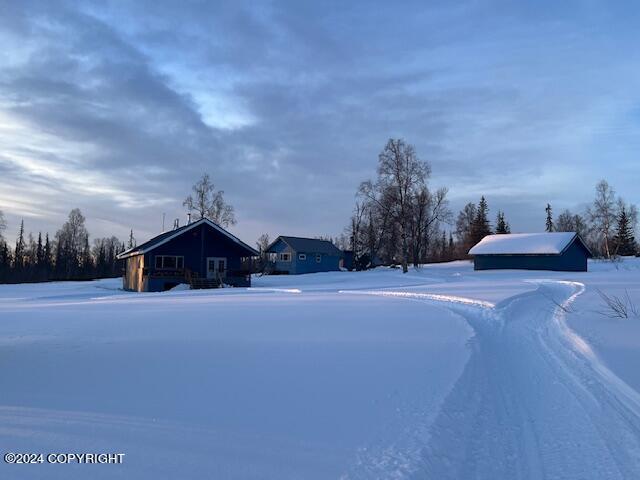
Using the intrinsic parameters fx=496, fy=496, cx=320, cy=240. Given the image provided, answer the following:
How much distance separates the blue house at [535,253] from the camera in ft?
180

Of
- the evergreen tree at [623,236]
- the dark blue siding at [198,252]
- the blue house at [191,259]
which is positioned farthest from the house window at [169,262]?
the evergreen tree at [623,236]

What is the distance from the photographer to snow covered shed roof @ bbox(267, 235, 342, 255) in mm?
62041

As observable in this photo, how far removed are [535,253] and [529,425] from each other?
54394 mm

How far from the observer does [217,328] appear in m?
11.3

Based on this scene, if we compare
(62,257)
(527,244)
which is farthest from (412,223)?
(62,257)

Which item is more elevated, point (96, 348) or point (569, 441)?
point (96, 348)

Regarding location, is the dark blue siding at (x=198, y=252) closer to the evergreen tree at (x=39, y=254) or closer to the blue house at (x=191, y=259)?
the blue house at (x=191, y=259)

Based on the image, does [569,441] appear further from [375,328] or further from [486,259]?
[486,259]

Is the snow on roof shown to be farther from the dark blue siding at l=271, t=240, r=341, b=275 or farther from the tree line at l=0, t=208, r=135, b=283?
the tree line at l=0, t=208, r=135, b=283

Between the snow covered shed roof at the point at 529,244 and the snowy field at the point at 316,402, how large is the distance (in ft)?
155

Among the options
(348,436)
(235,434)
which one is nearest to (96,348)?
(235,434)

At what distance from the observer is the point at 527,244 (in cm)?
5791

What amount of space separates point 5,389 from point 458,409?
556 centimetres

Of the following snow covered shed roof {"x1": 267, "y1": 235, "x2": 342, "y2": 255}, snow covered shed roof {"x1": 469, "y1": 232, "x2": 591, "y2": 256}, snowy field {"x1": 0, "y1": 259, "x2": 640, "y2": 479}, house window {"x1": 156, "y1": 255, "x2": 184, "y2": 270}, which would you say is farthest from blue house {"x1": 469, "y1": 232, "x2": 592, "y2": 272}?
snowy field {"x1": 0, "y1": 259, "x2": 640, "y2": 479}
